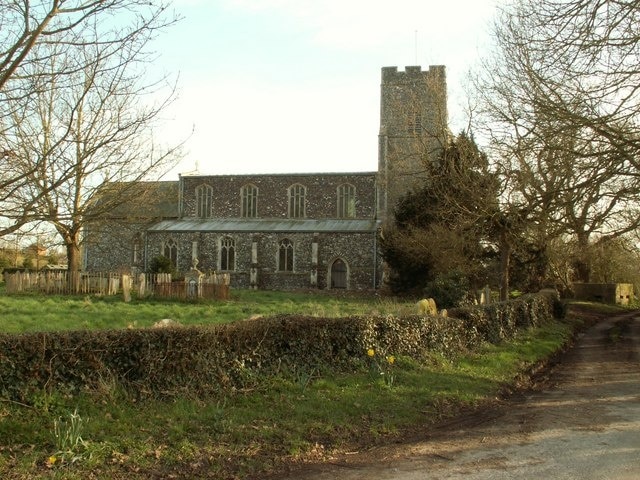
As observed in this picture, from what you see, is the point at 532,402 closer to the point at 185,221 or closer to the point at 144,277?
the point at 144,277

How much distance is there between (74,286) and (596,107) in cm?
2310

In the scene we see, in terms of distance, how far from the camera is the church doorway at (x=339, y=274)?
39.4 m

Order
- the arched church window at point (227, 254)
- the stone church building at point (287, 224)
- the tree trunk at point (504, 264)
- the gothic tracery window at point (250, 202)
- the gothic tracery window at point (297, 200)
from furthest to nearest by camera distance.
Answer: the gothic tracery window at point (250, 202), the gothic tracery window at point (297, 200), the arched church window at point (227, 254), the stone church building at point (287, 224), the tree trunk at point (504, 264)

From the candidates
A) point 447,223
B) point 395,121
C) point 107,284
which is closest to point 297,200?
point 395,121

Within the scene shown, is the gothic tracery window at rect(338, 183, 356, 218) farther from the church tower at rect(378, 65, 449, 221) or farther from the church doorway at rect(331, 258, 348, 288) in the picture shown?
the church doorway at rect(331, 258, 348, 288)

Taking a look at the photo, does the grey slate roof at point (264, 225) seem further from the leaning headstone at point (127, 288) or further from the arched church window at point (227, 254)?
the leaning headstone at point (127, 288)

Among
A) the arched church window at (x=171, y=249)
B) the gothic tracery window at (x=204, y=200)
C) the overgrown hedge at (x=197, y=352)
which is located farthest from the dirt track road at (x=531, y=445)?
the gothic tracery window at (x=204, y=200)

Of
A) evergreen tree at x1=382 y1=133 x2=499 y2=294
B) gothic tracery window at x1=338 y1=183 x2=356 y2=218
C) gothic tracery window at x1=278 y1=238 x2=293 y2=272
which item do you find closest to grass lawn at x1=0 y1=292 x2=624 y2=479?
evergreen tree at x1=382 y1=133 x2=499 y2=294

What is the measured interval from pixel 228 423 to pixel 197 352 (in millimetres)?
1270

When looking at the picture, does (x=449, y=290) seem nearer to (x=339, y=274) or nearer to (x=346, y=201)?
(x=339, y=274)

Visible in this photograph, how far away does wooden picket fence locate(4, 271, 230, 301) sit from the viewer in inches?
991

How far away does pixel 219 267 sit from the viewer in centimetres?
A: 4116

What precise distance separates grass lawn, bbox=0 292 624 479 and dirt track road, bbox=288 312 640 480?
0.52 m

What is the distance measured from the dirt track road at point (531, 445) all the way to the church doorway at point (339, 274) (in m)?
29.1
